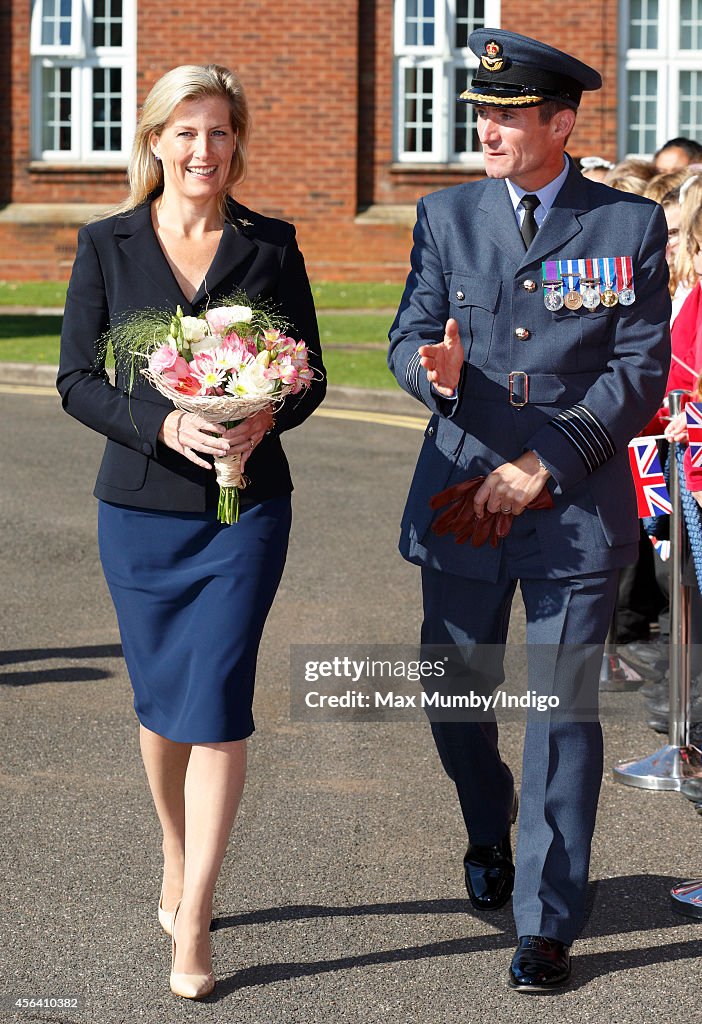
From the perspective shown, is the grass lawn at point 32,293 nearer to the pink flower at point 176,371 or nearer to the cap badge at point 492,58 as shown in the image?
the cap badge at point 492,58

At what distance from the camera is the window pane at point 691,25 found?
2650 cm

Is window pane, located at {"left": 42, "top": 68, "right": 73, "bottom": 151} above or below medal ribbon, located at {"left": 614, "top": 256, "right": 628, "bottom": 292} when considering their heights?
above

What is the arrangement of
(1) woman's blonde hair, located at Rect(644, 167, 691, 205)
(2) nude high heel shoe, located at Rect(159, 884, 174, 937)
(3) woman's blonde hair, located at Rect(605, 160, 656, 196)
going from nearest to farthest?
(2) nude high heel shoe, located at Rect(159, 884, 174, 937)
(1) woman's blonde hair, located at Rect(644, 167, 691, 205)
(3) woman's blonde hair, located at Rect(605, 160, 656, 196)

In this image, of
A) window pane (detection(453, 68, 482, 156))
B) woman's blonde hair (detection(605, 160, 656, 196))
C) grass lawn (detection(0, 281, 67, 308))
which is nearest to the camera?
woman's blonde hair (detection(605, 160, 656, 196))

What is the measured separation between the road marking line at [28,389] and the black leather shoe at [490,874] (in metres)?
11.1

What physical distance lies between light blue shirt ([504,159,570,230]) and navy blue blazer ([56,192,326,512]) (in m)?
0.60

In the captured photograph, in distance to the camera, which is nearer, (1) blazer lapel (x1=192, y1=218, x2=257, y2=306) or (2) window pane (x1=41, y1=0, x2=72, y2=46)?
(1) blazer lapel (x1=192, y1=218, x2=257, y2=306)

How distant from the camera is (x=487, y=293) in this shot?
427 centimetres

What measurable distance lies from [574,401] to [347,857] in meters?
1.60

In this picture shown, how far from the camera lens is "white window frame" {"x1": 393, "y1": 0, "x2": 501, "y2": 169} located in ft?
84.6

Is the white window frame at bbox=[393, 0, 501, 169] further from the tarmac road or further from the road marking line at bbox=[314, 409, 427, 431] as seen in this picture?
the tarmac road

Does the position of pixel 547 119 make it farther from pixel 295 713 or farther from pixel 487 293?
pixel 295 713

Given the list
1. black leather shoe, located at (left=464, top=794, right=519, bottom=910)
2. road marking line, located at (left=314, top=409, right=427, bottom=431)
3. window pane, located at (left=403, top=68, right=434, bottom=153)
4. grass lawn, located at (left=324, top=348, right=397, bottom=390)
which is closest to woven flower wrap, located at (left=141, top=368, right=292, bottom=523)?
black leather shoe, located at (left=464, top=794, right=519, bottom=910)

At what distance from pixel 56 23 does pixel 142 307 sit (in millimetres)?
23370
